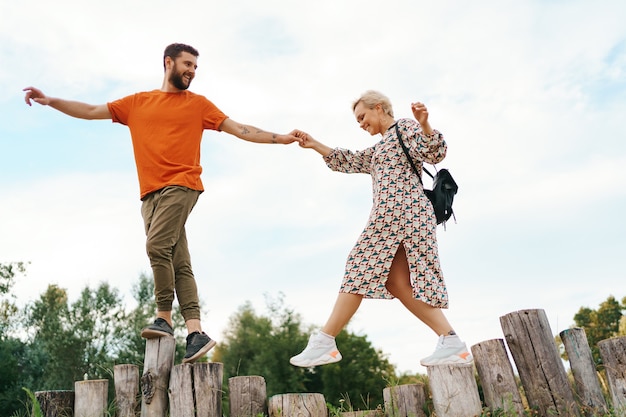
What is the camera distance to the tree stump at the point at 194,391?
5453mm

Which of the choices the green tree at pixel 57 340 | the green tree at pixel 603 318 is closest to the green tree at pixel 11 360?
the green tree at pixel 57 340

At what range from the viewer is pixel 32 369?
18.7 m

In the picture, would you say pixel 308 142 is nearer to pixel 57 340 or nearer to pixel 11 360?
pixel 11 360

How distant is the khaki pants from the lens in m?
5.65

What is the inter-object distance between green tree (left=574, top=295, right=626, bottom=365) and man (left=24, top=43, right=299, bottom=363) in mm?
19690

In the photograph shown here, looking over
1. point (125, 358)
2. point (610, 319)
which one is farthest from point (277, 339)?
point (610, 319)

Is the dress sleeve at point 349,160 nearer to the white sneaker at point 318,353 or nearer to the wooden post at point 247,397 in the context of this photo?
the white sneaker at point 318,353

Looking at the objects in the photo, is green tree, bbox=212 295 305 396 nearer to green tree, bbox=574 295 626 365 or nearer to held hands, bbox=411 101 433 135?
green tree, bbox=574 295 626 365

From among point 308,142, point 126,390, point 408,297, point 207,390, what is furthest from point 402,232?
point 126,390

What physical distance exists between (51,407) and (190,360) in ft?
4.54

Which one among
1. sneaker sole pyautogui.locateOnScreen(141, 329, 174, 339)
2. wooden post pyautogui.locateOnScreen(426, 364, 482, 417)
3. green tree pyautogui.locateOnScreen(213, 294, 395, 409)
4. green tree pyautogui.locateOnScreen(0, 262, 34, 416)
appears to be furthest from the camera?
green tree pyautogui.locateOnScreen(213, 294, 395, 409)

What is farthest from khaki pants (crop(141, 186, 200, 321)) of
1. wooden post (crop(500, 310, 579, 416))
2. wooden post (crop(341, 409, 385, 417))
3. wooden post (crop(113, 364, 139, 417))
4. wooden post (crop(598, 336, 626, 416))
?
wooden post (crop(598, 336, 626, 416))

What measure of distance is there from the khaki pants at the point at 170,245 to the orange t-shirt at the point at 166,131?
111 millimetres

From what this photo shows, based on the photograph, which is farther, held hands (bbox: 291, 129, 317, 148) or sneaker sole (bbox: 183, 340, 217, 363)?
held hands (bbox: 291, 129, 317, 148)
